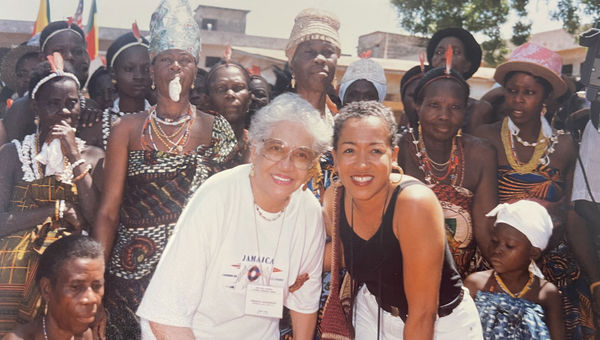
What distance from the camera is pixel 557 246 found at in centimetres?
375

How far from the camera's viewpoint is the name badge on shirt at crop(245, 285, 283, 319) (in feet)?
8.12

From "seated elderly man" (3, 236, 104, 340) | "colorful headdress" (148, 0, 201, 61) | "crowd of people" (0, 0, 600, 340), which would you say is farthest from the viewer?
"colorful headdress" (148, 0, 201, 61)

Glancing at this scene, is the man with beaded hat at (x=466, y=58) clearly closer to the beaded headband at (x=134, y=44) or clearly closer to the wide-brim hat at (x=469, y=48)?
the wide-brim hat at (x=469, y=48)

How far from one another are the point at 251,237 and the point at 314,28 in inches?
69.4

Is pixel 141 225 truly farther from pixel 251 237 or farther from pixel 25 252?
pixel 251 237

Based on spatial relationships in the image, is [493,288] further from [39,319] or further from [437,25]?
[437,25]

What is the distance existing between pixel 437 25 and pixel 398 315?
16510 mm

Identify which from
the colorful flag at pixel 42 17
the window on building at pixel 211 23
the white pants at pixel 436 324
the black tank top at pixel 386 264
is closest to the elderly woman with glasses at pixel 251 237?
the black tank top at pixel 386 264

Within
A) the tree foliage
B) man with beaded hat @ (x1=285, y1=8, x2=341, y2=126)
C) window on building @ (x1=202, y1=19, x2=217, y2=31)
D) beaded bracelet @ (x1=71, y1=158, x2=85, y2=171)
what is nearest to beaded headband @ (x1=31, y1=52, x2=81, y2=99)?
beaded bracelet @ (x1=71, y1=158, x2=85, y2=171)

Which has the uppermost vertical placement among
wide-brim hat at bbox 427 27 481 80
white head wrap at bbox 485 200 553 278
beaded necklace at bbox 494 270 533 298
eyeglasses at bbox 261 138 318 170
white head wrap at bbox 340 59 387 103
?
wide-brim hat at bbox 427 27 481 80

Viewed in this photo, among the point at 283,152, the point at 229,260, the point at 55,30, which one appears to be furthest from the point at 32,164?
the point at 55,30

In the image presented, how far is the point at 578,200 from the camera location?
3.54 m

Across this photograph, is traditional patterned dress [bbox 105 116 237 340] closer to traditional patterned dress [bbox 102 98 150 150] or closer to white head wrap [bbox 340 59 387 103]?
traditional patterned dress [bbox 102 98 150 150]

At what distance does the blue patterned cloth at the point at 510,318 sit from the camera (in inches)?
124
